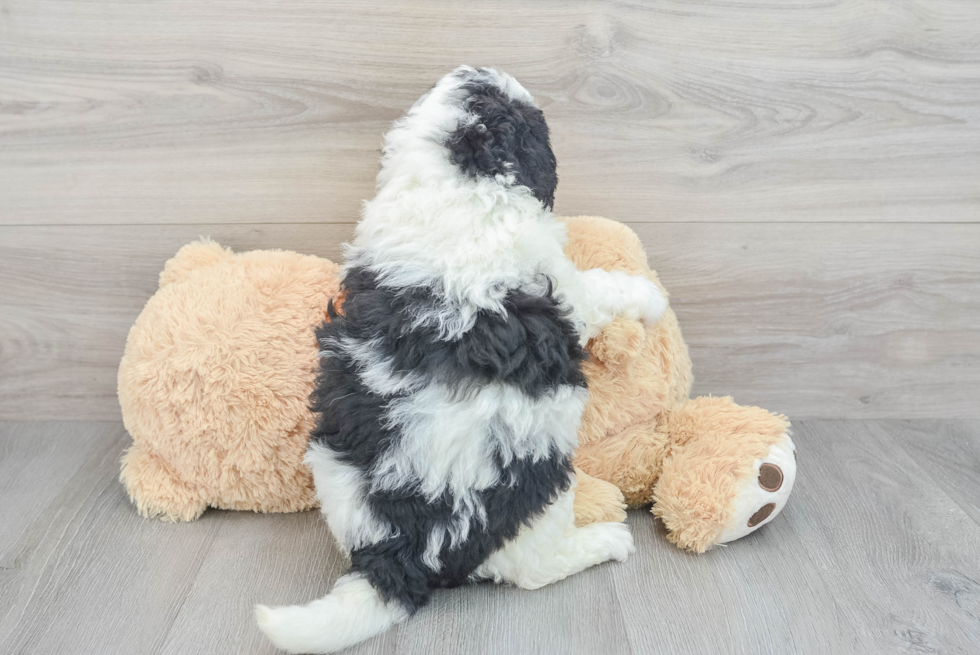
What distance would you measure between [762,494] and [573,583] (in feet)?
0.98

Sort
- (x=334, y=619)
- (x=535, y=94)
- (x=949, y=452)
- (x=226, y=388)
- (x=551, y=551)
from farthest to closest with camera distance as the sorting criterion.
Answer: (x=949, y=452) < (x=535, y=94) < (x=226, y=388) < (x=551, y=551) < (x=334, y=619)

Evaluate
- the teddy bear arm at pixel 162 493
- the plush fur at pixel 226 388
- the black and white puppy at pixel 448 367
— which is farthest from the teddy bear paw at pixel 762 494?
the teddy bear arm at pixel 162 493

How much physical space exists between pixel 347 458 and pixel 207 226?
615 millimetres

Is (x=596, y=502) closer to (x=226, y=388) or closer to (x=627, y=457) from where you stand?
(x=627, y=457)

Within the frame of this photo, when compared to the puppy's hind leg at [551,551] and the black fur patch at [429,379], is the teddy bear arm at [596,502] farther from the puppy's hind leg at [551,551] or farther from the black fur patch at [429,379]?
the black fur patch at [429,379]

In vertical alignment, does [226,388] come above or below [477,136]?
below

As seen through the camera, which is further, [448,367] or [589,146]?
[589,146]

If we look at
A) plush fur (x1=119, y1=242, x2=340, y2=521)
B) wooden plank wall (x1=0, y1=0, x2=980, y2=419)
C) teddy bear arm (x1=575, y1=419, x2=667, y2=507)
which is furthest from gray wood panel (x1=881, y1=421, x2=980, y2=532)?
plush fur (x1=119, y1=242, x2=340, y2=521)

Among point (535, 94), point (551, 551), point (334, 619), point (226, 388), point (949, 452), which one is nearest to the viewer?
point (334, 619)

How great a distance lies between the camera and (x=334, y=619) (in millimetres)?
809

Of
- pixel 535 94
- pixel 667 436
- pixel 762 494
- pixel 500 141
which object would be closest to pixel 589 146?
pixel 535 94

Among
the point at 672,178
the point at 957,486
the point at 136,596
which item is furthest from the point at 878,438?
the point at 136,596

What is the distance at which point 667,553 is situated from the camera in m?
1.04

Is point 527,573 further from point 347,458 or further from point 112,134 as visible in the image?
point 112,134
